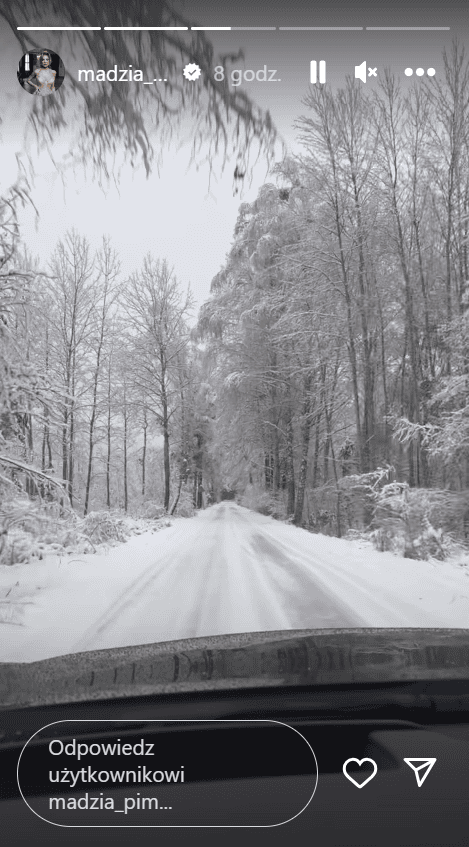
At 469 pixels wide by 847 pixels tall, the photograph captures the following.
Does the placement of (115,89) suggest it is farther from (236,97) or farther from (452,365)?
(452,365)

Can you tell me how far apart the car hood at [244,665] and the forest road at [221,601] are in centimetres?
138

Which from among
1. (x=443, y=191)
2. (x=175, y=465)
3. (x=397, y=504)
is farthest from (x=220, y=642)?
(x=175, y=465)

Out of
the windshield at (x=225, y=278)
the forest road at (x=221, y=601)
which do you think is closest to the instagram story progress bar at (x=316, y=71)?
the windshield at (x=225, y=278)

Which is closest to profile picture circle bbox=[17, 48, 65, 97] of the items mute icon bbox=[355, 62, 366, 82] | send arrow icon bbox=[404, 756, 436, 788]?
mute icon bbox=[355, 62, 366, 82]

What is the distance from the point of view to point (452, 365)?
602 centimetres

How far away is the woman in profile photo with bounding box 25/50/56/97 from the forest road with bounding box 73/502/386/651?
11.5ft

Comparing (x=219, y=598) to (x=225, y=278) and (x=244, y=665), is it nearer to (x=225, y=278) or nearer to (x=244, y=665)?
(x=244, y=665)

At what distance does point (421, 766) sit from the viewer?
1203 millimetres

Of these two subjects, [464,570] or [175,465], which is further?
[175,465]

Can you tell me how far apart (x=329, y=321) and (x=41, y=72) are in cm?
480

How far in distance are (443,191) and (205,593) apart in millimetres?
5211

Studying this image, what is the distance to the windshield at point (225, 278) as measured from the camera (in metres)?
2.87

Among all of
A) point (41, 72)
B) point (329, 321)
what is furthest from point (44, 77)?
point (329, 321)

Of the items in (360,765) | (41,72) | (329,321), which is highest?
(41,72)
